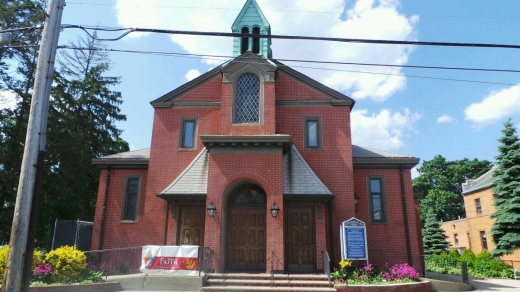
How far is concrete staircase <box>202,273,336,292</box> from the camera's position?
12.1 meters

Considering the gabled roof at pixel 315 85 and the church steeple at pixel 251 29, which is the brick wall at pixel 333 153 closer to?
the gabled roof at pixel 315 85

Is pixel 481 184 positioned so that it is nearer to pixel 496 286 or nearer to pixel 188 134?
pixel 496 286

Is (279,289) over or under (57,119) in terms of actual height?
under

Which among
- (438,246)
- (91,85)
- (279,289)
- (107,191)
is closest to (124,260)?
(107,191)

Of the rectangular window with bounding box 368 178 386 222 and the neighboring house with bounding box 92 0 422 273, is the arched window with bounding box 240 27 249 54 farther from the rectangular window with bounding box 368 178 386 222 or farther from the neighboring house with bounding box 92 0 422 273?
the rectangular window with bounding box 368 178 386 222

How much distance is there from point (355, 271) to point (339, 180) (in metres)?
4.29

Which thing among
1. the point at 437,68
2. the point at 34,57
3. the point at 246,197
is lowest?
the point at 246,197

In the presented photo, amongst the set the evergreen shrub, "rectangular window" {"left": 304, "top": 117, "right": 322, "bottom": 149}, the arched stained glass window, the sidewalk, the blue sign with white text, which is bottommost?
the sidewalk

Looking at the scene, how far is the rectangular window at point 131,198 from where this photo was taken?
17.3 m

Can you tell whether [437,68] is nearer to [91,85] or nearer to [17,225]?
[17,225]

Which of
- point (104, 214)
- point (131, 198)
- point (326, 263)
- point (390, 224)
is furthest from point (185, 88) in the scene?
point (390, 224)

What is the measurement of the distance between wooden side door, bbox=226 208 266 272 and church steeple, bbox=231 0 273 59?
943cm

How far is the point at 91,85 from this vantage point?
3216 cm

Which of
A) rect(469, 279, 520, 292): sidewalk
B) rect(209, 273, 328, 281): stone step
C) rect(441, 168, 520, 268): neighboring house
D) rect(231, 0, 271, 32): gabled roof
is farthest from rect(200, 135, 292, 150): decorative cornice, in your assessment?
rect(441, 168, 520, 268): neighboring house
